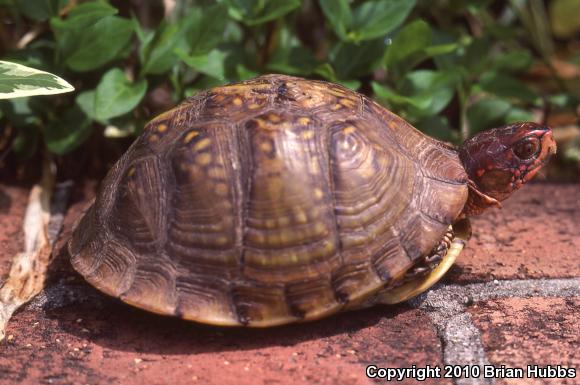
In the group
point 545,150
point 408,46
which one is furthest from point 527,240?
point 408,46

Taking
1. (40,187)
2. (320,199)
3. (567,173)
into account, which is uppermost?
(320,199)

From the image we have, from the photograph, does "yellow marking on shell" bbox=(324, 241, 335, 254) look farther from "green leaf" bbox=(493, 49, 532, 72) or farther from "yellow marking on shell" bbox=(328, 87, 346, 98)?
"green leaf" bbox=(493, 49, 532, 72)

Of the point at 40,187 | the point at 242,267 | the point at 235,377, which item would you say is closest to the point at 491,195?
the point at 242,267

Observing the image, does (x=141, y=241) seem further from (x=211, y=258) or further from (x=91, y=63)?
(x=91, y=63)

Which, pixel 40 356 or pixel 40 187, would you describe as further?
pixel 40 187

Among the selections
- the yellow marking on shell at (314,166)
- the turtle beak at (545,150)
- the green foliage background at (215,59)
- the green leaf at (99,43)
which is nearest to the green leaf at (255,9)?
the green foliage background at (215,59)

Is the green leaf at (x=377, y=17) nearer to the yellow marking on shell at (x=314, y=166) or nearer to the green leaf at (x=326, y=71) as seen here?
the green leaf at (x=326, y=71)

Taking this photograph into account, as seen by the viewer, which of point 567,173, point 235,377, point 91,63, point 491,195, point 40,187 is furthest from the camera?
point 567,173

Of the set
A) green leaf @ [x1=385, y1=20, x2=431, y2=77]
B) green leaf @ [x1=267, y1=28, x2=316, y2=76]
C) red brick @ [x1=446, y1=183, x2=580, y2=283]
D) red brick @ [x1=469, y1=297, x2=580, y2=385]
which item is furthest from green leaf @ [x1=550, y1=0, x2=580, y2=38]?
red brick @ [x1=469, y1=297, x2=580, y2=385]
